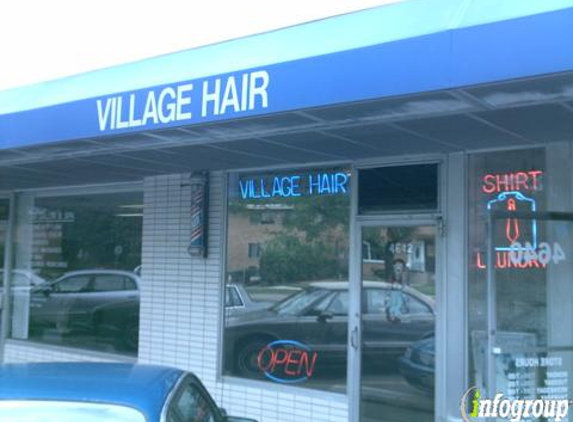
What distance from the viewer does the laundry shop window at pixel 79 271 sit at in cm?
940

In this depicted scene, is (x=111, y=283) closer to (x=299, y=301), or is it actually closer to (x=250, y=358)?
(x=250, y=358)

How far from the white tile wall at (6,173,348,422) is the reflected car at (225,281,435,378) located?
25 cm

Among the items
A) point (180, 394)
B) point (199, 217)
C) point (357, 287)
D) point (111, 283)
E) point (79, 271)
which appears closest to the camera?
point (180, 394)

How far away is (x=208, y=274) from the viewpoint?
8250 mm

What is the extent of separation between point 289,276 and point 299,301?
29 centimetres

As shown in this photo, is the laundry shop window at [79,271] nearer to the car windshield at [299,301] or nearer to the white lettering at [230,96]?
the car windshield at [299,301]

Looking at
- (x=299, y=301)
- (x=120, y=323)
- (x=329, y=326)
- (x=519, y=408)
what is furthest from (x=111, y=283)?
(x=519, y=408)

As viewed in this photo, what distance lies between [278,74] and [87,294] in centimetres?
566

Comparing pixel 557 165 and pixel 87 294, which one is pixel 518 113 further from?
pixel 87 294

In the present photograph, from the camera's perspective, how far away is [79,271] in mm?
10117

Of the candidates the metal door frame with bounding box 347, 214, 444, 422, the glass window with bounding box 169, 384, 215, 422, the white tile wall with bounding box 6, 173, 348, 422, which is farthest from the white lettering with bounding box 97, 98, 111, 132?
the glass window with bounding box 169, 384, 215, 422

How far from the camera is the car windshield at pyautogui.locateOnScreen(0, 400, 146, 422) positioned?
3211mm

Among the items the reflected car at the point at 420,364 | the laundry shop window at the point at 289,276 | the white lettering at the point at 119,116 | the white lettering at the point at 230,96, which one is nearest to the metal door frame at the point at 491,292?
the reflected car at the point at 420,364

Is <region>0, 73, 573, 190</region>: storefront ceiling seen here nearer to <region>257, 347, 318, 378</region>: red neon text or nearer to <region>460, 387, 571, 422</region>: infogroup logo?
<region>257, 347, 318, 378</region>: red neon text
